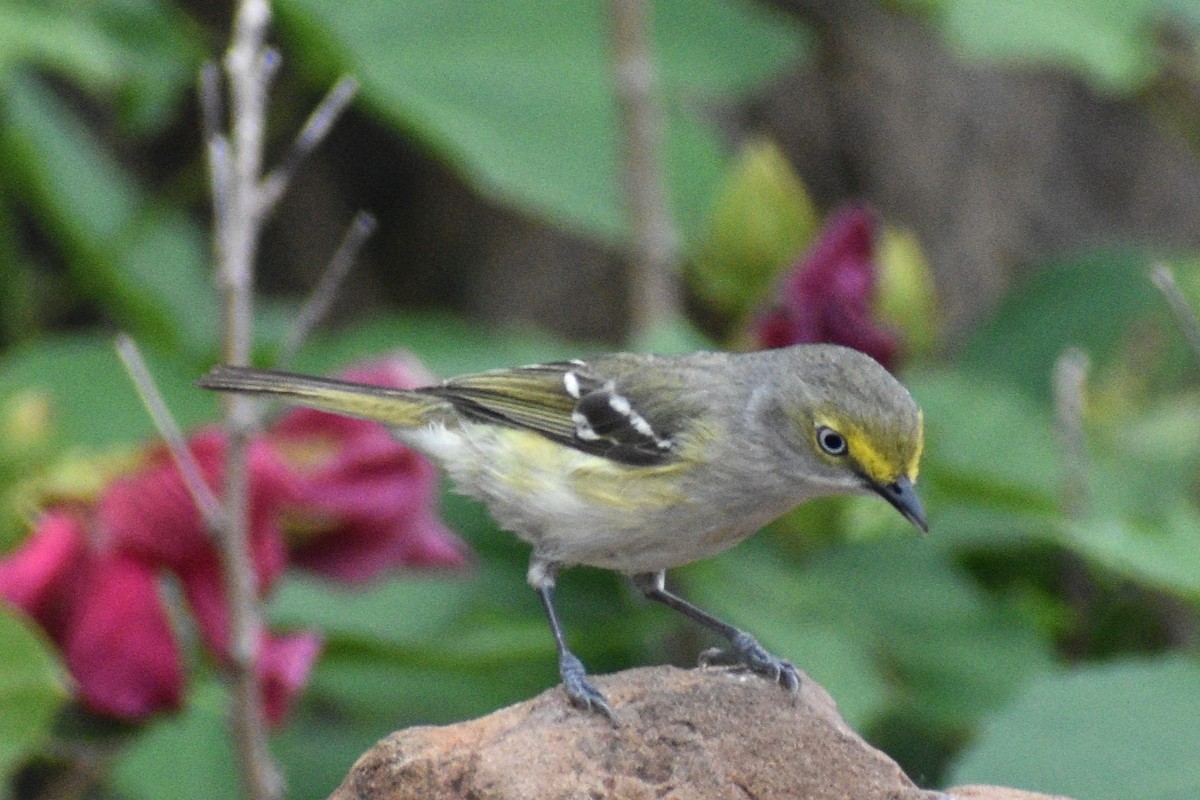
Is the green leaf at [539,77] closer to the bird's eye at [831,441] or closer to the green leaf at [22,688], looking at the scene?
the bird's eye at [831,441]

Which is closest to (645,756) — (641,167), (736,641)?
(736,641)

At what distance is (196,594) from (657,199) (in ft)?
5.12

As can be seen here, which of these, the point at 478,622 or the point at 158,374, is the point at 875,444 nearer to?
the point at 478,622

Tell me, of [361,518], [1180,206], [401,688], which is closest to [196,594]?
[361,518]

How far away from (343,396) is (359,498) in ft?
0.60

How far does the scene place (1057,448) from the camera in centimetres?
363

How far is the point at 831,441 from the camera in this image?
2.79m

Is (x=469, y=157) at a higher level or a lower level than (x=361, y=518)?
higher

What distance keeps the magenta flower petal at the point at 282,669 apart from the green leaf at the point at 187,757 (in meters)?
0.19

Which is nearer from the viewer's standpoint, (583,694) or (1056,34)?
(583,694)

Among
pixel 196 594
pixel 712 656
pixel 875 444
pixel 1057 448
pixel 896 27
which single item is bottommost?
pixel 196 594

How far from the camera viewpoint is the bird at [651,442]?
2707 mm

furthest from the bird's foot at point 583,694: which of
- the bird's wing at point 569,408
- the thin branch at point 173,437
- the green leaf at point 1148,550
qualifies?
the green leaf at point 1148,550

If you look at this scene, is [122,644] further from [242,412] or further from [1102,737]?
[1102,737]
